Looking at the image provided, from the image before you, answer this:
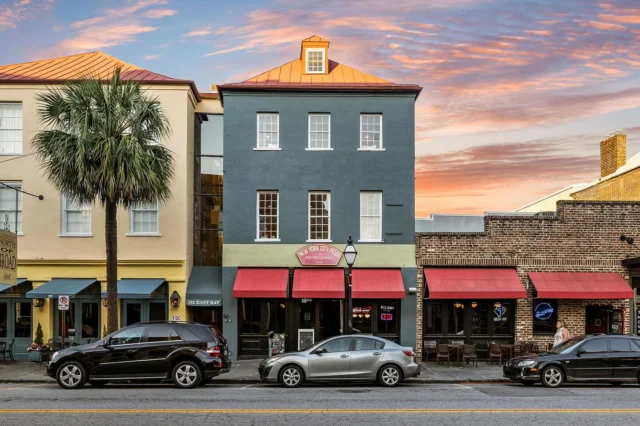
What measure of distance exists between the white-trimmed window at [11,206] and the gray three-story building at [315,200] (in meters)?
7.32

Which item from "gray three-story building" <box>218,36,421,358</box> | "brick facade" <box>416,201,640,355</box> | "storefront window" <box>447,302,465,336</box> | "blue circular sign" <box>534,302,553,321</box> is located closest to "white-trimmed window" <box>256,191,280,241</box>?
"gray three-story building" <box>218,36,421,358</box>

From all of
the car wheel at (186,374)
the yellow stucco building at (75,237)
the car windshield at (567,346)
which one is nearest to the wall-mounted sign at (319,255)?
the yellow stucco building at (75,237)

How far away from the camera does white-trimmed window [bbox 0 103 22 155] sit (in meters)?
26.4

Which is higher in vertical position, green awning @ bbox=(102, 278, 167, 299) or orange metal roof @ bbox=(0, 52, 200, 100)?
orange metal roof @ bbox=(0, 52, 200, 100)

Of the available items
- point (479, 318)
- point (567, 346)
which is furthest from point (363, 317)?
point (567, 346)

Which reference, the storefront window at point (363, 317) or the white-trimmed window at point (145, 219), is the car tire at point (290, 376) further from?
the white-trimmed window at point (145, 219)

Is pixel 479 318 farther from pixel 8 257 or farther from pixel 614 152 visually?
pixel 8 257

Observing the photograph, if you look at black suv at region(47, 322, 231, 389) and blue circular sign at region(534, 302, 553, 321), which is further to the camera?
blue circular sign at region(534, 302, 553, 321)

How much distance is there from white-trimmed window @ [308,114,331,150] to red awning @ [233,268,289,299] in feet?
15.5

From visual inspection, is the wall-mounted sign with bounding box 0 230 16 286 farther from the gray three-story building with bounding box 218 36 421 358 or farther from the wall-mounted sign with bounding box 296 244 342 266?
the wall-mounted sign with bounding box 296 244 342 266

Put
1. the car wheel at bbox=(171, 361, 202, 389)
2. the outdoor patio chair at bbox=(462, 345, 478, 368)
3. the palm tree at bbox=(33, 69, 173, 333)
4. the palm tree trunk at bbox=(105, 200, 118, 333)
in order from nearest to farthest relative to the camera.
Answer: the car wheel at bbox=(171, 361, 202, 389), the palm tree at bbox=(33, 69, 173, 333), the palm tree trunk at bbox=(105, 200, 118, 333), the outdoor patio chair at bbox=(462, 345, 478, 368)

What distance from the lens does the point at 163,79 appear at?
26.4 m

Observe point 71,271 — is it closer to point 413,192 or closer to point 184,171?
point 184,171

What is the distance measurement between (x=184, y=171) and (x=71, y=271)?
209 inches
